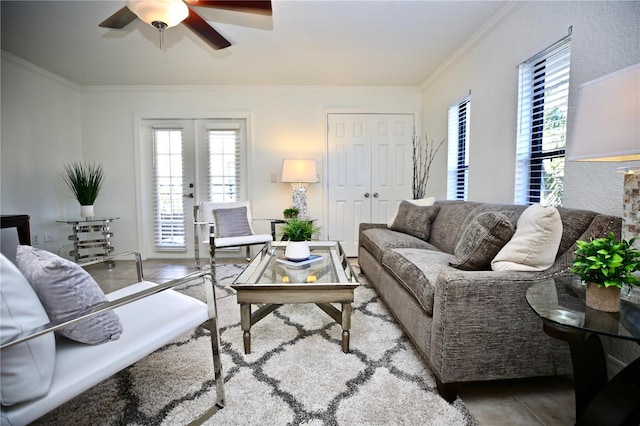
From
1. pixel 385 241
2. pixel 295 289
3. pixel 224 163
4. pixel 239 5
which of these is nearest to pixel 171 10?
pixel 239 5

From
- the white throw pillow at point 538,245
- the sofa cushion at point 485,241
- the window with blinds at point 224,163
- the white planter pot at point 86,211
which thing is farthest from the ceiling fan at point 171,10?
the white planter pot at point 86,211

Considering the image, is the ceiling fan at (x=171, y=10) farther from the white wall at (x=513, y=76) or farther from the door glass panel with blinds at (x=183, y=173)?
the door glass panel with blinds at (x=183, y=173)

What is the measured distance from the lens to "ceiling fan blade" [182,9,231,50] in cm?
200

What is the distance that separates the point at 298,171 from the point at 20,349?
127 inches

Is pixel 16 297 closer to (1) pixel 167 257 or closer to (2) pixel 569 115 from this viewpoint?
(2) pixel 569 115

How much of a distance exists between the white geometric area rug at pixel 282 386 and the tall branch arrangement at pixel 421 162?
249cm

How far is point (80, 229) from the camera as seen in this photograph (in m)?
3.65

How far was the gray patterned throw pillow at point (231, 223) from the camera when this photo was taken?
3668mm

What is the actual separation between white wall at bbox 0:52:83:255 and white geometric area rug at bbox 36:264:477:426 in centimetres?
306

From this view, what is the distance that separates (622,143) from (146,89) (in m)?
4.84

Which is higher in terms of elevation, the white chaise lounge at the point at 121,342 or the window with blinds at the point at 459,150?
the window with blinds at the point at 459,150

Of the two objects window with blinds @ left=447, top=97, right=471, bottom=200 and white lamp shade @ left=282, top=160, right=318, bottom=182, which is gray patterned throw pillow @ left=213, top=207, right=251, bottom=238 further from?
window with blinds @ left=447, top=97, right=471, bottom=200

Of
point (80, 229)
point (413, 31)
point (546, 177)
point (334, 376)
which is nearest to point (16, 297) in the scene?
point (334, 376)

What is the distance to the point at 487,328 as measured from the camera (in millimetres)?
1279
